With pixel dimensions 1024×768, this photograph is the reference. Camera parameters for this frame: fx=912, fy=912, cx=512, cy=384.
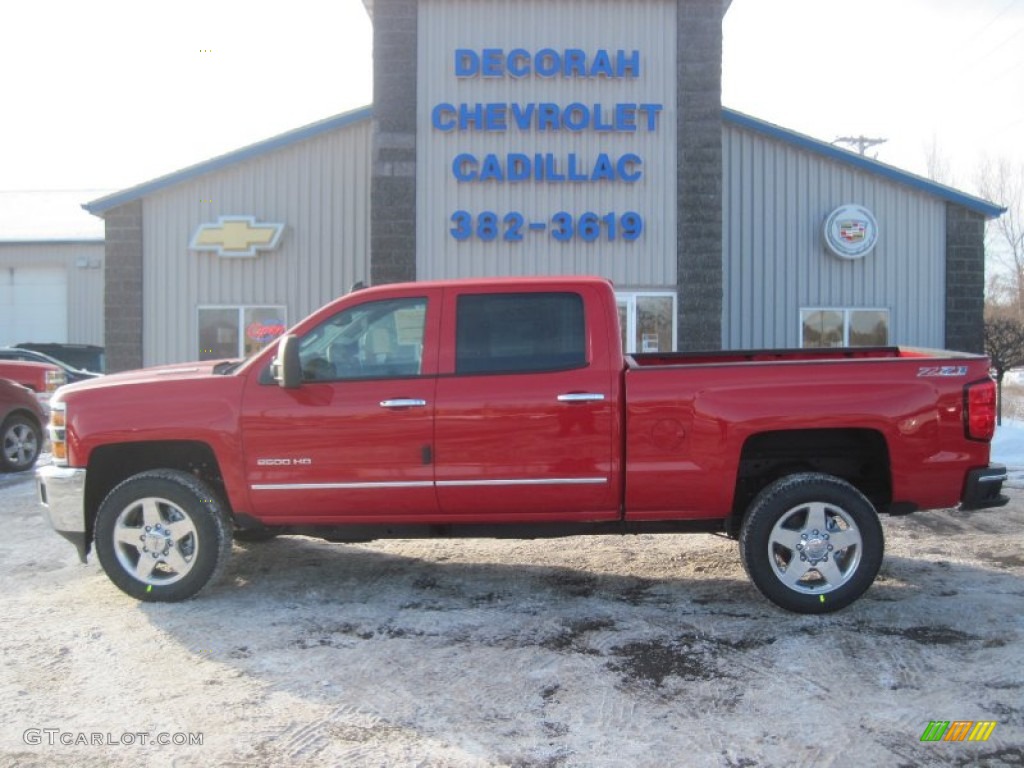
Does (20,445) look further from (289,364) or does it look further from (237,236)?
(289,364)

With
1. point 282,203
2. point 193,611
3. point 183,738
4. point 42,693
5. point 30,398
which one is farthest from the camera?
point 282,203

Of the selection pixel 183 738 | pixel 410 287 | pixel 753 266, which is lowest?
pixel 183 738

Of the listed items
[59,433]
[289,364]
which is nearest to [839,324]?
[289,364]

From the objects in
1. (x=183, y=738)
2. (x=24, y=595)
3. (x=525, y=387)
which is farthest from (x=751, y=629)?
(x=24, y=595)

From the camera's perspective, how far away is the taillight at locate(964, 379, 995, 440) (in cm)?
510

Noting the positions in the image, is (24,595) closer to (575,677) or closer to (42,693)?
(42,693)

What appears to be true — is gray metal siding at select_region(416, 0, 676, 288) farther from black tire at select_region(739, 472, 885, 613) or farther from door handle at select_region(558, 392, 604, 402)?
black tire at select_region(739, 472, 885, 613)

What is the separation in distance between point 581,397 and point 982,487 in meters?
2.32

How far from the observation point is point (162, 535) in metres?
5.37

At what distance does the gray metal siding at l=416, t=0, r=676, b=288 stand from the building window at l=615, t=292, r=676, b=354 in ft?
1.14

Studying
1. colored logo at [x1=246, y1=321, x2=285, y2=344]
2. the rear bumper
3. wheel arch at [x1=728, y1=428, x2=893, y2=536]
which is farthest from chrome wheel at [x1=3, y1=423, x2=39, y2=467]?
the rear bumper

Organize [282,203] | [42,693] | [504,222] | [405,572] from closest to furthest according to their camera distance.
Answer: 1. [42,693]
2. [405,572]
3. [504,222]
4. [282,203]

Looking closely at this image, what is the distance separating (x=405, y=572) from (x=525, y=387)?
1787mm

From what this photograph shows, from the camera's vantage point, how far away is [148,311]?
573 inches
